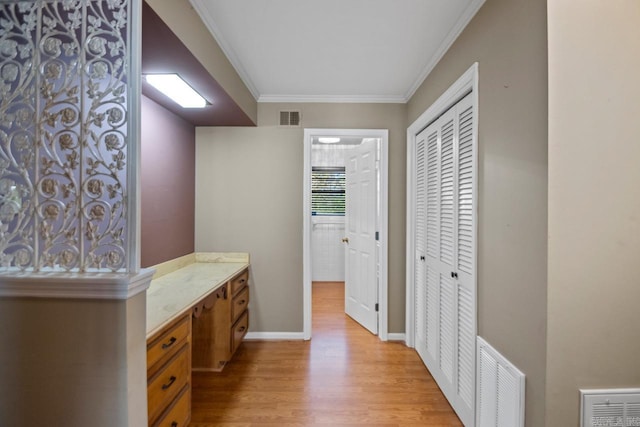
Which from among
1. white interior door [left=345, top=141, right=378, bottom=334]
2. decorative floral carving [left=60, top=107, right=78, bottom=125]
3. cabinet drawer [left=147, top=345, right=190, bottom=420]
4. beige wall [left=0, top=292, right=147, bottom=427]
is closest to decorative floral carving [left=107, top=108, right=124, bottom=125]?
decorative floral carving [left=60, top=107, right=78, bottom=125]

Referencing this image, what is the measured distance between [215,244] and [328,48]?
2071 millimetres

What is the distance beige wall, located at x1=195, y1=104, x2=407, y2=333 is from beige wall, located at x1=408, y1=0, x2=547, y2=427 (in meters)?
1.35

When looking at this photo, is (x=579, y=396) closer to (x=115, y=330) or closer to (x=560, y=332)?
(x=560, y=332)

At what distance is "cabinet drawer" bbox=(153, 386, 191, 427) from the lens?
4.88 ft

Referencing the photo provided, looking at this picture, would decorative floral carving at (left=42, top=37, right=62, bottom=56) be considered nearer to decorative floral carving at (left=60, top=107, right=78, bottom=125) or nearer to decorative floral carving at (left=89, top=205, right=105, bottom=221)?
decorative floral carving at (left=60, top=107, right=78, bottom=125)

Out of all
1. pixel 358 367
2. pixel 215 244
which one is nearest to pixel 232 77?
pixel 215 244

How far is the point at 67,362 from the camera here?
1.10m

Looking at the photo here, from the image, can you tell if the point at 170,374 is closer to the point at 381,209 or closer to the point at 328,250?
the point at 381,209

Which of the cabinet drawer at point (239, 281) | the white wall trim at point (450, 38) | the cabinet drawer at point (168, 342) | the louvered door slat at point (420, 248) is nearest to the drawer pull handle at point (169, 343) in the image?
the cabinet drawer at point (168, 342)

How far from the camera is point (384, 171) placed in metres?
2.92

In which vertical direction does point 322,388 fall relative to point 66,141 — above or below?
below

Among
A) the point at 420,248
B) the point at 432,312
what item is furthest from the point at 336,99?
the point at 432,312

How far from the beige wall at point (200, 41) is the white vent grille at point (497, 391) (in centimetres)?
222

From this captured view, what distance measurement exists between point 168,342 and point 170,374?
0.63ft
